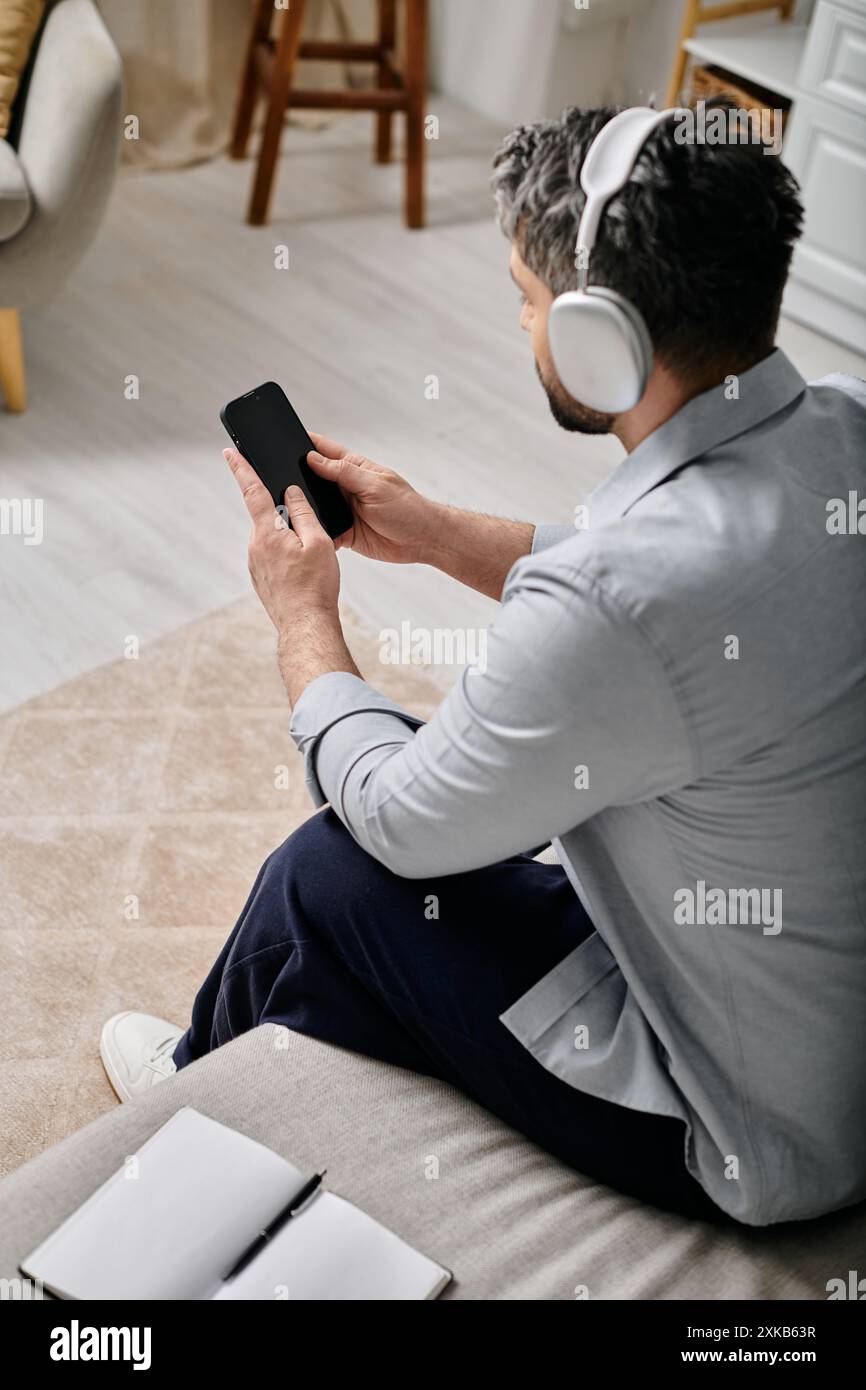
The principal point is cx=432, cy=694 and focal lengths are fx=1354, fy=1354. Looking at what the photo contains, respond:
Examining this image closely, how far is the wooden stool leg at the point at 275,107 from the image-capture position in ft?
9.65

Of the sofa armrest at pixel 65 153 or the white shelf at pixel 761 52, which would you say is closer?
the sofa armrest at pixel 65 153

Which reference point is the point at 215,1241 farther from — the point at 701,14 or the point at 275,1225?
the point at 701,14

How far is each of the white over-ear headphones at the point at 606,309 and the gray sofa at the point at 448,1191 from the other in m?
0.60

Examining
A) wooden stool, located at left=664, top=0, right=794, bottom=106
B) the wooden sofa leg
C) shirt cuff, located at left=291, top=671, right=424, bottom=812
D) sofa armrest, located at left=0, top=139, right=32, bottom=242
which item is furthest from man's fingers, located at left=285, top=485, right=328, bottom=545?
wooden stool, located at left=664, top=0, right=794, bottom=106

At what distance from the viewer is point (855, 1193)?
1.07 m

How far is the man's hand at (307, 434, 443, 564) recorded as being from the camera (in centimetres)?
140

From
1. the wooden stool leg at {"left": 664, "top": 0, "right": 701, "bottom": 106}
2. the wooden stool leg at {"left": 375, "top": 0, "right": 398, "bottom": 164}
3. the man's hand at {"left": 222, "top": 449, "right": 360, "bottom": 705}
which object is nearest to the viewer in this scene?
the man's hand at {"left": 222, "top": 449, "right": 360, "bottom": 705}

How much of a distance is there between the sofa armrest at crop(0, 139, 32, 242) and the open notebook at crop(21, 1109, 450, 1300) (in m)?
1.67

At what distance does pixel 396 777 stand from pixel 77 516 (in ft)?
4.86

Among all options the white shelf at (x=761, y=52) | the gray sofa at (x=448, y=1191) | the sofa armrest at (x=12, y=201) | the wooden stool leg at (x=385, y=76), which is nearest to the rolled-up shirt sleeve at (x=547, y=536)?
the gray sofa at (x=448, y=1191)

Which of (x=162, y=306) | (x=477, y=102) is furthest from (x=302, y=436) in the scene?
(x=477, y=102)

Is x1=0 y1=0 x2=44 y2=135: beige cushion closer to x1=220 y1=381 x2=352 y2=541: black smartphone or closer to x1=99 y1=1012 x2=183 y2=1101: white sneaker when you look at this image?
x1=220 y1=381 x2=352 y2=541: black smartphone

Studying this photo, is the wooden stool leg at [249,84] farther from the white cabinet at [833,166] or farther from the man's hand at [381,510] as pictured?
the man's hand at [381,510]
